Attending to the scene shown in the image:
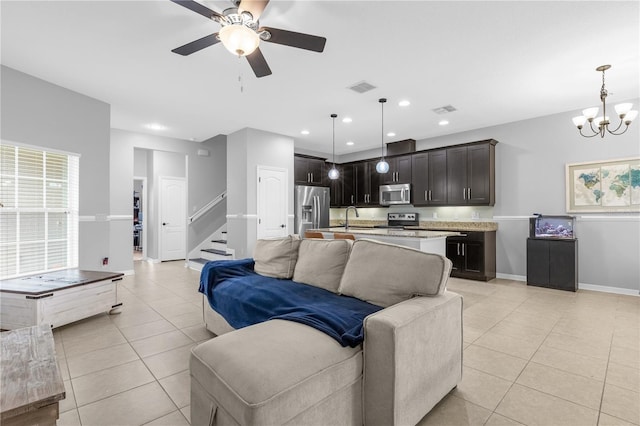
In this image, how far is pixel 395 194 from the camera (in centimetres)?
703

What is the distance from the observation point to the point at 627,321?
3.38m

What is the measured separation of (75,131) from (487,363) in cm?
560

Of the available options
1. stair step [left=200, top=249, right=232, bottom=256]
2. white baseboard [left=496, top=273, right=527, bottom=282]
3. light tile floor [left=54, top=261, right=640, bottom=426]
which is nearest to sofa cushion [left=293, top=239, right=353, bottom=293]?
light tile floor [left=54, top=261, right=640, bottom=426]

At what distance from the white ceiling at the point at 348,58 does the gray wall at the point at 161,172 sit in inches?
48.3

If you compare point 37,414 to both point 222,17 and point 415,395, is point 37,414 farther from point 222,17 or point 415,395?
point 222,17

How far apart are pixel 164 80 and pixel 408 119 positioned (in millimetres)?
3933

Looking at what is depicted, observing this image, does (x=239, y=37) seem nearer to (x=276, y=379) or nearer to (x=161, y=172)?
(x=276, y=379)

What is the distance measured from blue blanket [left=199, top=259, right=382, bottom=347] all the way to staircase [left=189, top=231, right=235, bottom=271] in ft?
10.9

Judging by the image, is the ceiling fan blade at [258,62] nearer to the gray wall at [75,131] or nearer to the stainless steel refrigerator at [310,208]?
the gray wall at [75,131]

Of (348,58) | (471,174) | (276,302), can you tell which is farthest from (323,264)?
(471,174)

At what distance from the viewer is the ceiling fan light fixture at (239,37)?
6.60ft

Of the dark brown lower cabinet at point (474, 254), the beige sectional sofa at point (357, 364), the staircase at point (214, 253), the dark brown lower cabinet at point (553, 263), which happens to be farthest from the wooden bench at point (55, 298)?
the dark brown lower cabinet at point (553, 263)

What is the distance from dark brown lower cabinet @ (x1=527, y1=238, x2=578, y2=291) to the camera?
466 centimetres

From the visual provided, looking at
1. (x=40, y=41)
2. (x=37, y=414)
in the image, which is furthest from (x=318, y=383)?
(x=40, y=41)
